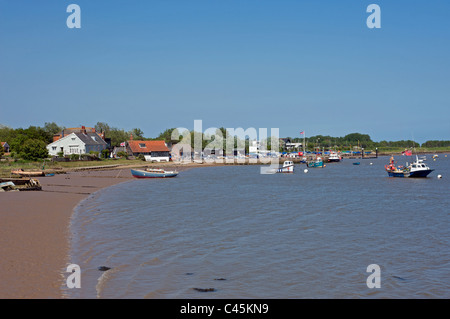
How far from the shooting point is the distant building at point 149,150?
12531cm

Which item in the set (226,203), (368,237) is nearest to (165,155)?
(226,203)

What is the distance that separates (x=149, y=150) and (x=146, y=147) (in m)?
1.78

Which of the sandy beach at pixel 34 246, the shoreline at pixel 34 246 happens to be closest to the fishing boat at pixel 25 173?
the shoreline at pixel 34 246

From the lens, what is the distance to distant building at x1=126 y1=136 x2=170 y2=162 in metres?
125

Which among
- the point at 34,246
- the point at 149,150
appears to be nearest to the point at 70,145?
the point at 149,150

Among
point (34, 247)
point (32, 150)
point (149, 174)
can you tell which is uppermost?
point (32, 150)

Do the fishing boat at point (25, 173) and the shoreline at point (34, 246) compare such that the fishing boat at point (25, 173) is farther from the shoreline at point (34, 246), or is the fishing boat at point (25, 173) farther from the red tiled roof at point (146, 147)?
the red tiled roof at point (146, 147)

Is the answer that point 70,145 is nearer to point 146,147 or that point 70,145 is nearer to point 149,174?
A: point 146,147

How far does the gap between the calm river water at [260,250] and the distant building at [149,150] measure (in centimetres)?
8883

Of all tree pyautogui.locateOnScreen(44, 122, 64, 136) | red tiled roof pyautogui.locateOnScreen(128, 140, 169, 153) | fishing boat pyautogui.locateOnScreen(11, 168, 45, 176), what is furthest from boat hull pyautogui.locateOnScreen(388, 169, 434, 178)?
tree pyautogui.locateOnScreen(44, 122, 64, 136)

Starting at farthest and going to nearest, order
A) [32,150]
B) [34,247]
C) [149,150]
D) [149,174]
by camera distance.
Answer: [149,150], [32,150], [149,174], [34,247]

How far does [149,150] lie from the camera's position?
127688 mm

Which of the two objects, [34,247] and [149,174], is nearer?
[34,247]

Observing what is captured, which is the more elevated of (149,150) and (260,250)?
(149,150)
